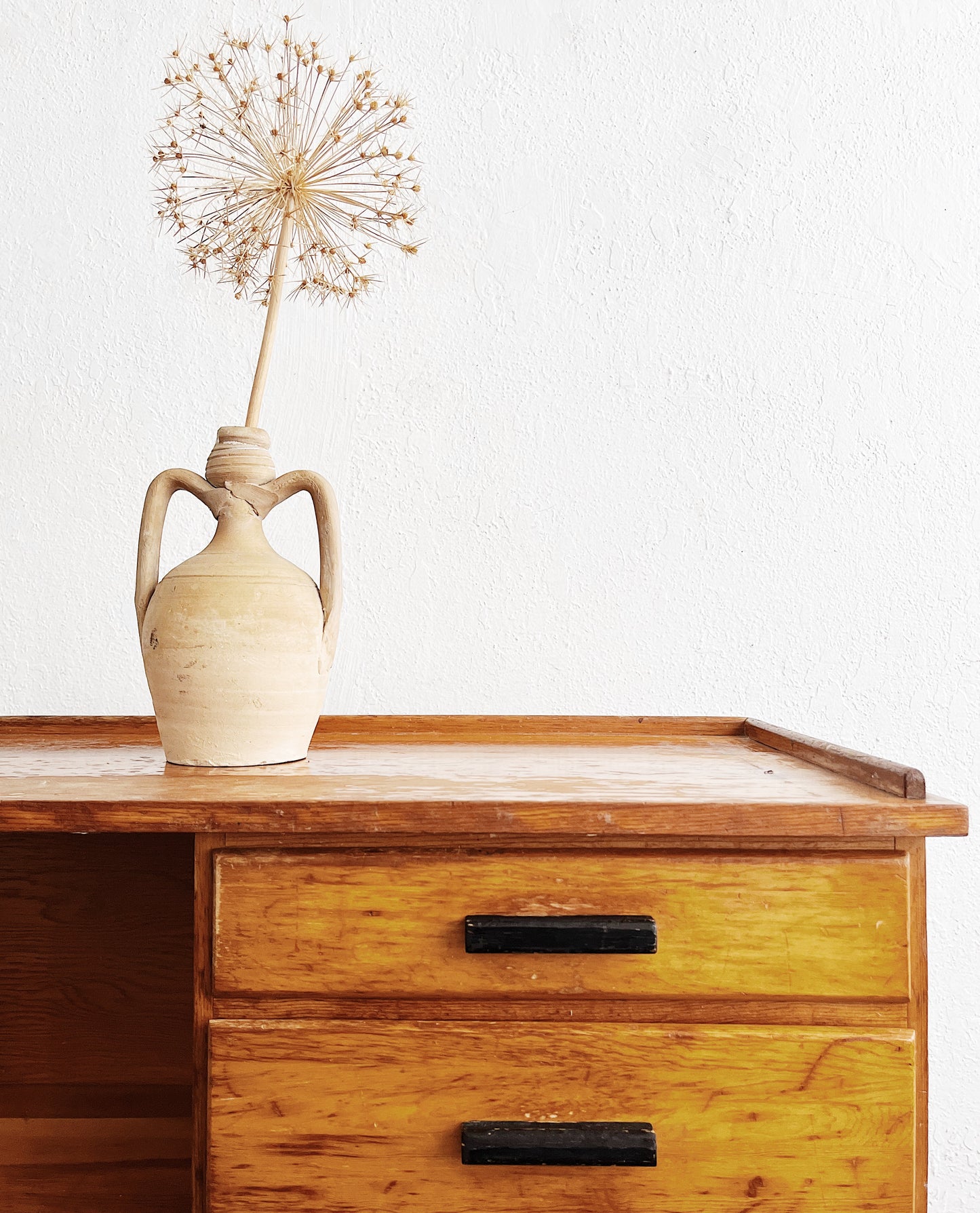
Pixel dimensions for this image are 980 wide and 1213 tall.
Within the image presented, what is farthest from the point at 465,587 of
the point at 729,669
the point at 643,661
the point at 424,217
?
the point at 424,217

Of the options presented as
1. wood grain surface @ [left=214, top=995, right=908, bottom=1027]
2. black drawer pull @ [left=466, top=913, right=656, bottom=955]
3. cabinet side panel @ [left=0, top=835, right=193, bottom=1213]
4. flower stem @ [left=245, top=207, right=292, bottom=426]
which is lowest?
cabinet side panel @ [left=0, top=835, right=193, bottom=1213]

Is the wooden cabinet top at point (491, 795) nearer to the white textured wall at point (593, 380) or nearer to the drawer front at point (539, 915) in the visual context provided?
the drawer front at point (539, 915)

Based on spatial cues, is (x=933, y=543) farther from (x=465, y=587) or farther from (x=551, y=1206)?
(x=551, y=1206)

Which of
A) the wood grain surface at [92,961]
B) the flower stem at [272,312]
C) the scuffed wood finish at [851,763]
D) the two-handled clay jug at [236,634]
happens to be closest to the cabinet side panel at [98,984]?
the wood grain surface at [92,961]

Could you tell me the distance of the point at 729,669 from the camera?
1.29 m

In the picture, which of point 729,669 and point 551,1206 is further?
point 729,669

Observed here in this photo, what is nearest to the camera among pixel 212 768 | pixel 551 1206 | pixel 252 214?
pixel 551 1206

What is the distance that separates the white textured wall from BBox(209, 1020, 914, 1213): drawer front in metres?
0.67

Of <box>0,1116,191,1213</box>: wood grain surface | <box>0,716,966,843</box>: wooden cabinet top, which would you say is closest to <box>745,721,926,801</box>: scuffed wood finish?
<box>0,716,966,843</box>: wooden cabinet top

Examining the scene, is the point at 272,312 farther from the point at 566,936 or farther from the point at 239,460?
the point at 566,936

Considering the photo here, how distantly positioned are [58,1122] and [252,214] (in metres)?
0.98

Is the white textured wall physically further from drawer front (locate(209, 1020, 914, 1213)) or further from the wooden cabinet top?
drawer front (locate(209, 1020, 914, 1213))

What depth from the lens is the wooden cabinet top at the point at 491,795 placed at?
64cm

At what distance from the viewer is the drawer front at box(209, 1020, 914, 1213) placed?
631mm
